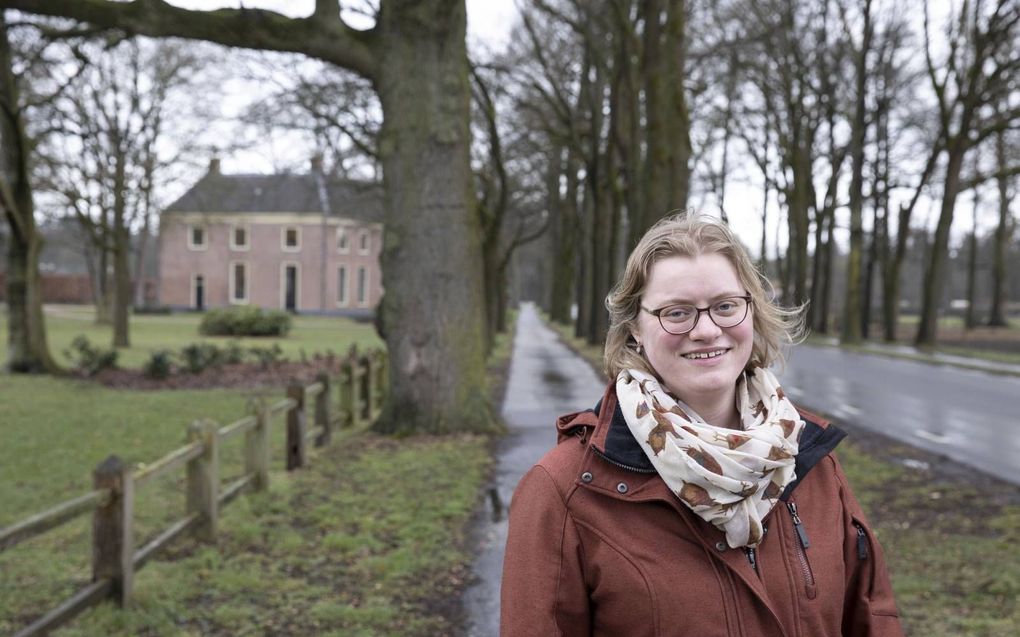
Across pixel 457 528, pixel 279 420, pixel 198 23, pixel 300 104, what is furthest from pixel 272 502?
pixel 300 104

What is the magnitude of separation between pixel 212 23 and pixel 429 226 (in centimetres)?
324

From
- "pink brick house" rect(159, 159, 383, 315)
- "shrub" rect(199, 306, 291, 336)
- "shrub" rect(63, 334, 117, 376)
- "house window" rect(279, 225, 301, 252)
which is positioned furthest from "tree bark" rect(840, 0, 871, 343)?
"house window" rect(279, 225, 301, 252)

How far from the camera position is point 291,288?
65.2 m

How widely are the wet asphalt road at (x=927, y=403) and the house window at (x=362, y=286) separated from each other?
46.6 meters

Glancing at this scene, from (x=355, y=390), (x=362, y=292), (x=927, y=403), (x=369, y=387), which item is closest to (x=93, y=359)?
(x=369, y=387)

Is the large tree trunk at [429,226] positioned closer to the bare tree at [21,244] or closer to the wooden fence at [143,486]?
the wooden fence at [143,486]

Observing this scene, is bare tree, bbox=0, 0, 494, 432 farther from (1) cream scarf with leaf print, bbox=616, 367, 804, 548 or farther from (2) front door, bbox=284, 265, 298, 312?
(2) front door, bbox=284, 265, 298, 312

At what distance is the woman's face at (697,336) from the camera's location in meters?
2.17

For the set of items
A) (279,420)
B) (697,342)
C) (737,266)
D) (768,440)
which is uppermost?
(737,266)

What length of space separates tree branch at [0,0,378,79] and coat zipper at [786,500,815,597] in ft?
31.7

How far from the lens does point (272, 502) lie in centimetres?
807

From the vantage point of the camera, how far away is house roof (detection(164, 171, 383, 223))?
89.9 feet

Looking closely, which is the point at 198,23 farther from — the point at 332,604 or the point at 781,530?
the point at 781,530

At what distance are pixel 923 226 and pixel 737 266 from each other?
55522 millimetres
